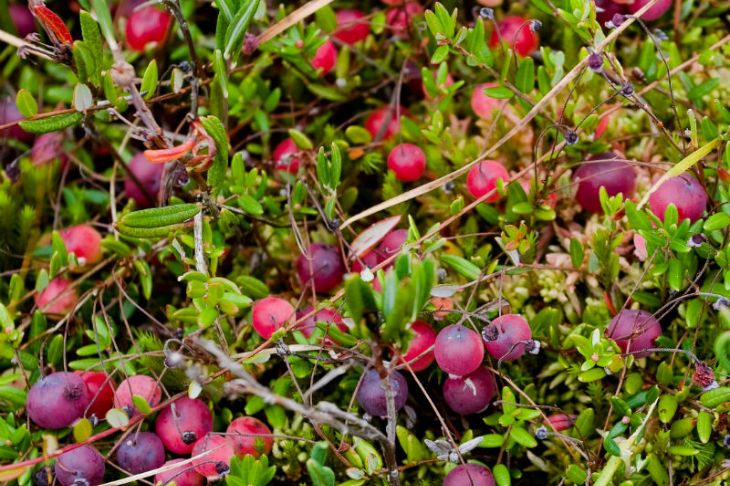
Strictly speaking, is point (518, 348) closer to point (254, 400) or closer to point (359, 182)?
point (254, 400)

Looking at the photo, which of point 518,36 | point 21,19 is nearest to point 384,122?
point 518,36

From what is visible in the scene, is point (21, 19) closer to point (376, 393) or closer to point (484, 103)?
point (484, 103)

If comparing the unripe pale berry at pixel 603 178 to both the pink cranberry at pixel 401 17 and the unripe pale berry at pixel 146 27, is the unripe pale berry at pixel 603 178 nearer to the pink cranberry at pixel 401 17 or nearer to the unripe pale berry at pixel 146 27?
the pink cranberry at pixel 401 17

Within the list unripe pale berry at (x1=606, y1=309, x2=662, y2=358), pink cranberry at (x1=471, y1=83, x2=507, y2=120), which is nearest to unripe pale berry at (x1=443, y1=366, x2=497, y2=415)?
unripe pale berry at (x1=606, y1=309, x2=662, y2=358)

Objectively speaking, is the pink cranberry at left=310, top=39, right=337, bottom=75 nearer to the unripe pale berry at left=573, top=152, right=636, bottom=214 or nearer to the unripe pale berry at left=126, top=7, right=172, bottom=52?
the unripe pale berry at left=126, top=7, right=172, bottom=52

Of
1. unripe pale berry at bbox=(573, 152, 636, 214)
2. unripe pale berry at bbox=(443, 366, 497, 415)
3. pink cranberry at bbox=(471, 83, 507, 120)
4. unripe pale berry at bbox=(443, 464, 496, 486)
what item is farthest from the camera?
pink cranberry at bbox=(471, 83, 507, 120)

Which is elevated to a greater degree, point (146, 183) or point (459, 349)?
point (146, 183)
